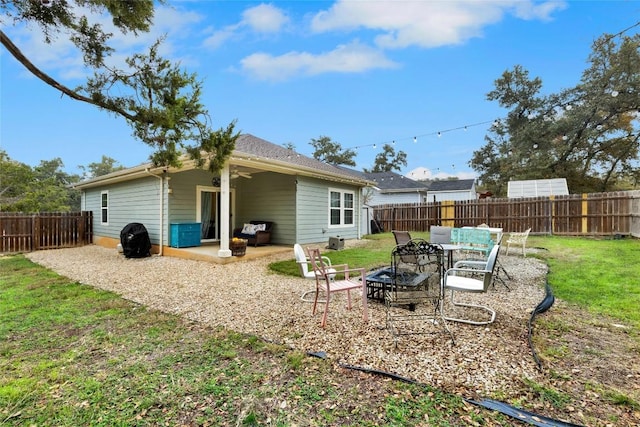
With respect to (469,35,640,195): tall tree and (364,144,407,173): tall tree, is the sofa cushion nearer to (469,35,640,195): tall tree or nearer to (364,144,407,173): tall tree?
(469,35,640,195): tall tree

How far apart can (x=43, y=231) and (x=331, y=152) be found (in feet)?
81.4

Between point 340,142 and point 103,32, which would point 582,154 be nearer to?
point 340,142

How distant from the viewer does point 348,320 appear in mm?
3727

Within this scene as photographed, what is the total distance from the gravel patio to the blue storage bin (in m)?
1.84

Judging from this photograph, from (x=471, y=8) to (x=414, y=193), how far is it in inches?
619

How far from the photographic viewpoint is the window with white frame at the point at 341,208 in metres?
11.5

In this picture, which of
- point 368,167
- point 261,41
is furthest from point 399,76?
point 368,167

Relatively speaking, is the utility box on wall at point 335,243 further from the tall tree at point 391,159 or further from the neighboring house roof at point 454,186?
the tall tree at point 391,159

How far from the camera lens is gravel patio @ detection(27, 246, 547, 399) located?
2.53m

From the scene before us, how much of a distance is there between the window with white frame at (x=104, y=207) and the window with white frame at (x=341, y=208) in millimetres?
8941

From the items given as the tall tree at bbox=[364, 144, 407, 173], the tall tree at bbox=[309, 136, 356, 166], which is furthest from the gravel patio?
the tall tree at bbox=[364, 144, 407, 173]

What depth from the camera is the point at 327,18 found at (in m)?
9.38

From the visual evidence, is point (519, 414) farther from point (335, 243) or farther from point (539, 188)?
point (539, 188)

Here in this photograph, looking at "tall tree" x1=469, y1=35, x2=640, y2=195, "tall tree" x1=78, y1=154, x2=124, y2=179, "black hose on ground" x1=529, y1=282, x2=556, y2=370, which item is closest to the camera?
"black hose on ground" x1=529, y1=282, x2=556, y2=370
